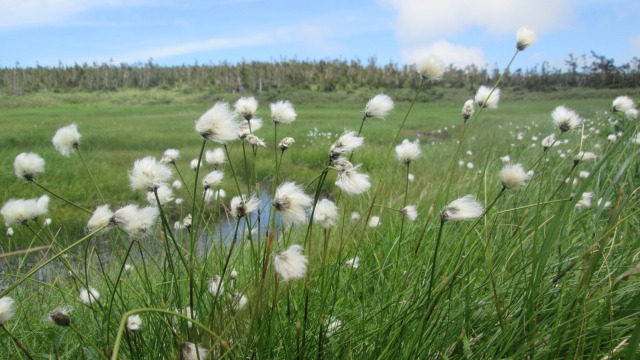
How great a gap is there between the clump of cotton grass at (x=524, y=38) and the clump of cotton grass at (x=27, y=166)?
5.66ft

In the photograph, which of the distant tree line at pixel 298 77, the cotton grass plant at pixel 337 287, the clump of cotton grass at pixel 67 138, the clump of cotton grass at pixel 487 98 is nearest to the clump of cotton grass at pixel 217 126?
the cotton grass plant at pixel 337 287

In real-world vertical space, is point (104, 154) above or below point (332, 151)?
below

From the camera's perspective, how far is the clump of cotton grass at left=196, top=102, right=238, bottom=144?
1.01 meters

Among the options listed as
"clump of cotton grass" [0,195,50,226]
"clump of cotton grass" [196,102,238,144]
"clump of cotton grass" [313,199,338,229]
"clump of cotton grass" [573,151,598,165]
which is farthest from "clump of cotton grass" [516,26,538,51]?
"clump of cotton grass" [0,195,50,226]

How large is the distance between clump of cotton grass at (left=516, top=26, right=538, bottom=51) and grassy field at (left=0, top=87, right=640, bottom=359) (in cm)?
35

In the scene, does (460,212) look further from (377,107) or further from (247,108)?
(247,108)

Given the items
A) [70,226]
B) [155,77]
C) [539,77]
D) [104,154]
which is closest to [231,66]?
[155,77]

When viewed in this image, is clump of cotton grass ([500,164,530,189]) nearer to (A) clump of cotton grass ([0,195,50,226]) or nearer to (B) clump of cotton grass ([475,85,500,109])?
(B) clump of cotton grass ([475,85,500,109])

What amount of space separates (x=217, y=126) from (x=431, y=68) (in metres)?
0.91

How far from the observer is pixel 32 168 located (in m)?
1.36

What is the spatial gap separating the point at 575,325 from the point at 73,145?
5.55 feet

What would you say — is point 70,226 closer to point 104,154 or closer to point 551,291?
point 104,154

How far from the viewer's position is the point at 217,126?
1.03 meters

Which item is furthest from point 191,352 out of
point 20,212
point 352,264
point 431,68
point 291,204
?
point 431,68
